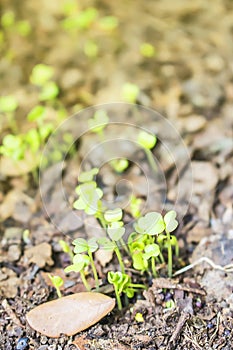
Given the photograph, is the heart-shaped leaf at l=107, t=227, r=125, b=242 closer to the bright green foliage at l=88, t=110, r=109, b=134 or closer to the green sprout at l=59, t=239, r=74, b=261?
the green sprout at l=59, t=239, r=74, b=261

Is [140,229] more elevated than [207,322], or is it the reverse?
[140,229]

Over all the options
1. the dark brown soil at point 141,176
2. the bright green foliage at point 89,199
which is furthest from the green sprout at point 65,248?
the bright green foliage at point 89,199

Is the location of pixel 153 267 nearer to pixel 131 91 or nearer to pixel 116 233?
pixel 116 233

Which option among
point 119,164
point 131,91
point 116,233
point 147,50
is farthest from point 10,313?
point 147,50

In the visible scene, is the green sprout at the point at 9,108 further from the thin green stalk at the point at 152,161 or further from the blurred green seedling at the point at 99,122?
the thin green stalk at the point at 152,161

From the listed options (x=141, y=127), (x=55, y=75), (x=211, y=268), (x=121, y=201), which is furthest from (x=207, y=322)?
(x=55, y=75)

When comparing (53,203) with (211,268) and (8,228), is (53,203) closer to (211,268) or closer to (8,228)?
(8,228)
